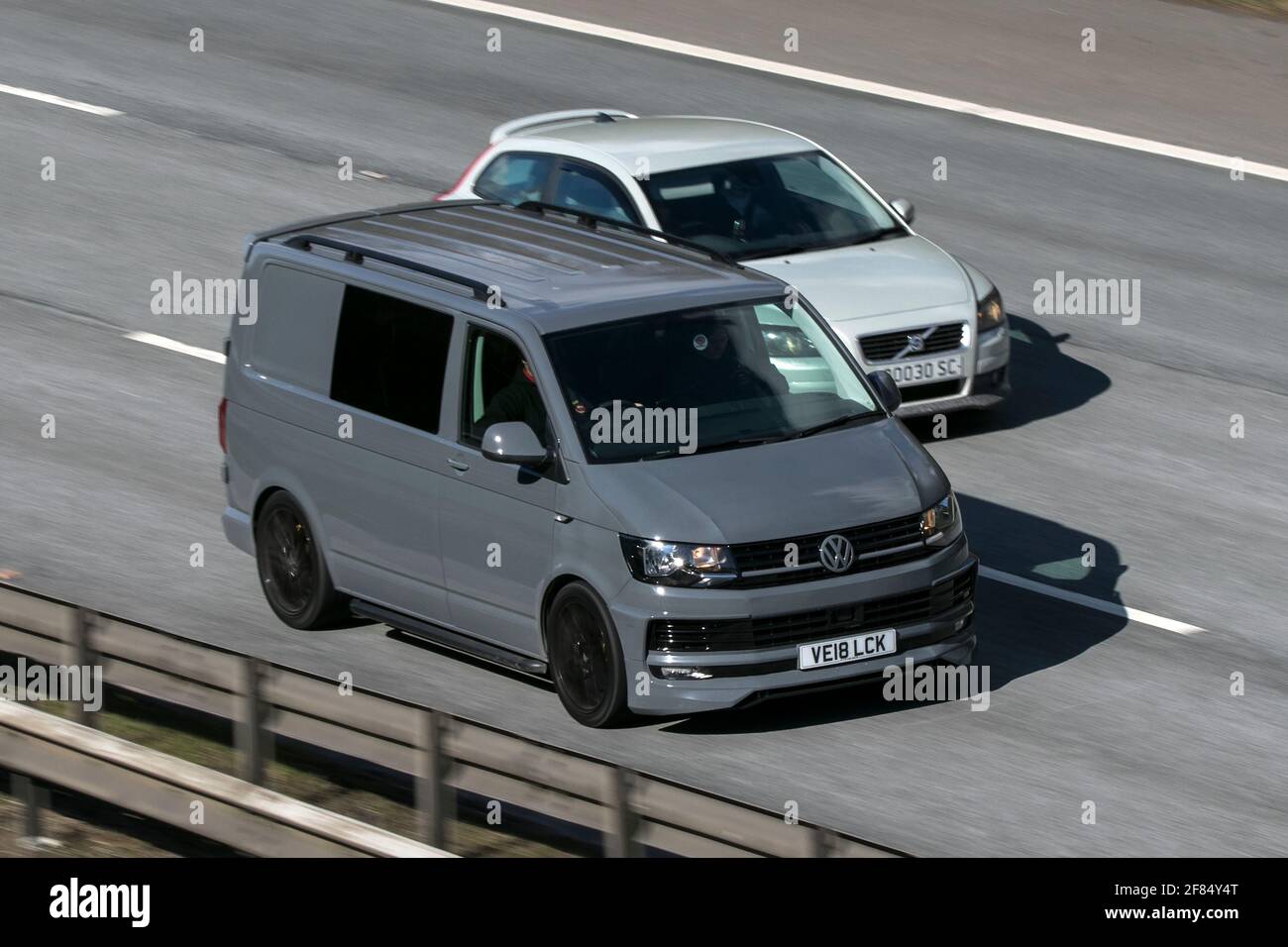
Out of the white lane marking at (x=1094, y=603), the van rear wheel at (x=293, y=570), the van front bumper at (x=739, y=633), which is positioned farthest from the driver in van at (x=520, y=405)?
the white lane marking at (x=1094, y=603)

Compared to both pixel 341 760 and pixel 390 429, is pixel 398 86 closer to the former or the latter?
pixel 390 429

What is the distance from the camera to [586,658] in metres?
9.80

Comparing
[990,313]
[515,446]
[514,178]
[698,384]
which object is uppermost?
[514,178]

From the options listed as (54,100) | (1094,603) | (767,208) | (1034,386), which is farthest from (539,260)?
(54,100)

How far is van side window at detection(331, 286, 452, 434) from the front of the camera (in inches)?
413

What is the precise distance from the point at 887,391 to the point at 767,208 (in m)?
4.41

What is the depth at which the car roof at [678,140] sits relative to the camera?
14.9m

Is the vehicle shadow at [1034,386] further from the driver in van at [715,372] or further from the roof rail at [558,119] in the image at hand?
the driver in van at [715,372]

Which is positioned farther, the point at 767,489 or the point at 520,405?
the point at 520,405

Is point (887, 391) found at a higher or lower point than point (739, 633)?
higher

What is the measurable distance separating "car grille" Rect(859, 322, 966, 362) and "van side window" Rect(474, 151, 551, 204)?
284 cm

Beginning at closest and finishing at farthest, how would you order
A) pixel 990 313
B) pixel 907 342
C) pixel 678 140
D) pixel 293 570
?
pixel 293 570, pixel 907 342, pixel 990 313, pixel 678 140

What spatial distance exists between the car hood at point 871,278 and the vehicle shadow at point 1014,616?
148cm

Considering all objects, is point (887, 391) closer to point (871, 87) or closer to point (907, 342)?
point (907, 342)
